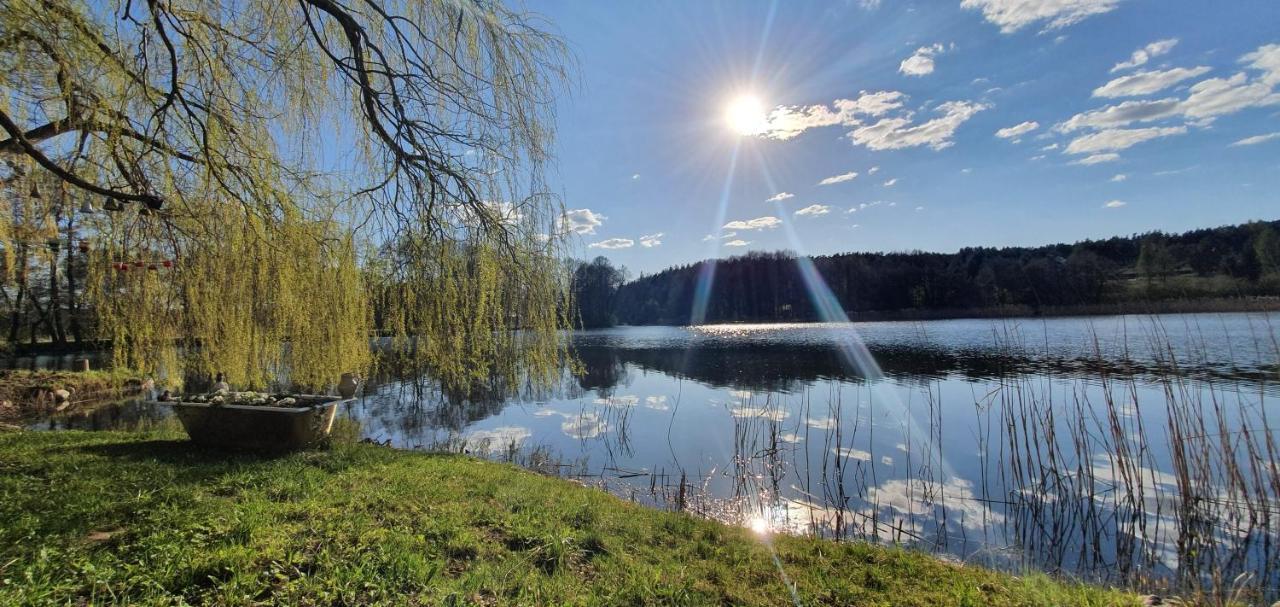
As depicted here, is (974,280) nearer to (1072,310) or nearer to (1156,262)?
(1072,310)

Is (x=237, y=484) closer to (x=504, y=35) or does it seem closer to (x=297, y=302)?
(x=297, y=302)

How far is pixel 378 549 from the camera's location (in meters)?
2.99

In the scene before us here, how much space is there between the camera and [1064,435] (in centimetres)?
932

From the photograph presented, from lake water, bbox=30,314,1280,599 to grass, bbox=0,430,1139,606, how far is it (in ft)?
6.32

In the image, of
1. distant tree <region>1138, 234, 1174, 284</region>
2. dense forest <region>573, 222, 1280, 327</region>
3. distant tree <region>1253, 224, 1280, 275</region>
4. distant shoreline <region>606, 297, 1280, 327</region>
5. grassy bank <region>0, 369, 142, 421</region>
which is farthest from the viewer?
distant tree <region>1138, 234, 1174, 284</region>

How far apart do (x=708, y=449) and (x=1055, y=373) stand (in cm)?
1162

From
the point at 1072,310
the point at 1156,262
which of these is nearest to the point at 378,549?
the point at 1072,310

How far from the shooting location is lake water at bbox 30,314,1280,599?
5238 mm

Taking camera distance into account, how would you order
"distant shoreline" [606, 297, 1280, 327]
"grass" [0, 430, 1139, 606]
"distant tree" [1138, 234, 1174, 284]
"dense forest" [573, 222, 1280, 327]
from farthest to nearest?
"distant tree" [1138, 234, 1174, 284] → "dense forest" [573, 222, 1280, 327] → "distant shoreline" [606, 297, 1280, 327] → "grass" [0, 430, 1139, 606]

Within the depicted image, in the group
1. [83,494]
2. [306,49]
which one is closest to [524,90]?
[306,49]

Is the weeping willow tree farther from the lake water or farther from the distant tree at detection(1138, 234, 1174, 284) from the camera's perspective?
the distant tree at detection(1138, 234, 1174, 284)

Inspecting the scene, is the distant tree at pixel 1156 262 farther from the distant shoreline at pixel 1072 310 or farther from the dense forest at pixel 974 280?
the distant shoreline at pixel 1072 310

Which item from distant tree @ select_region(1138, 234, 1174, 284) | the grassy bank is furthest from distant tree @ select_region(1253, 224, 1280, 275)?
the grassy bank

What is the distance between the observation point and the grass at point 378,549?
2453mm
